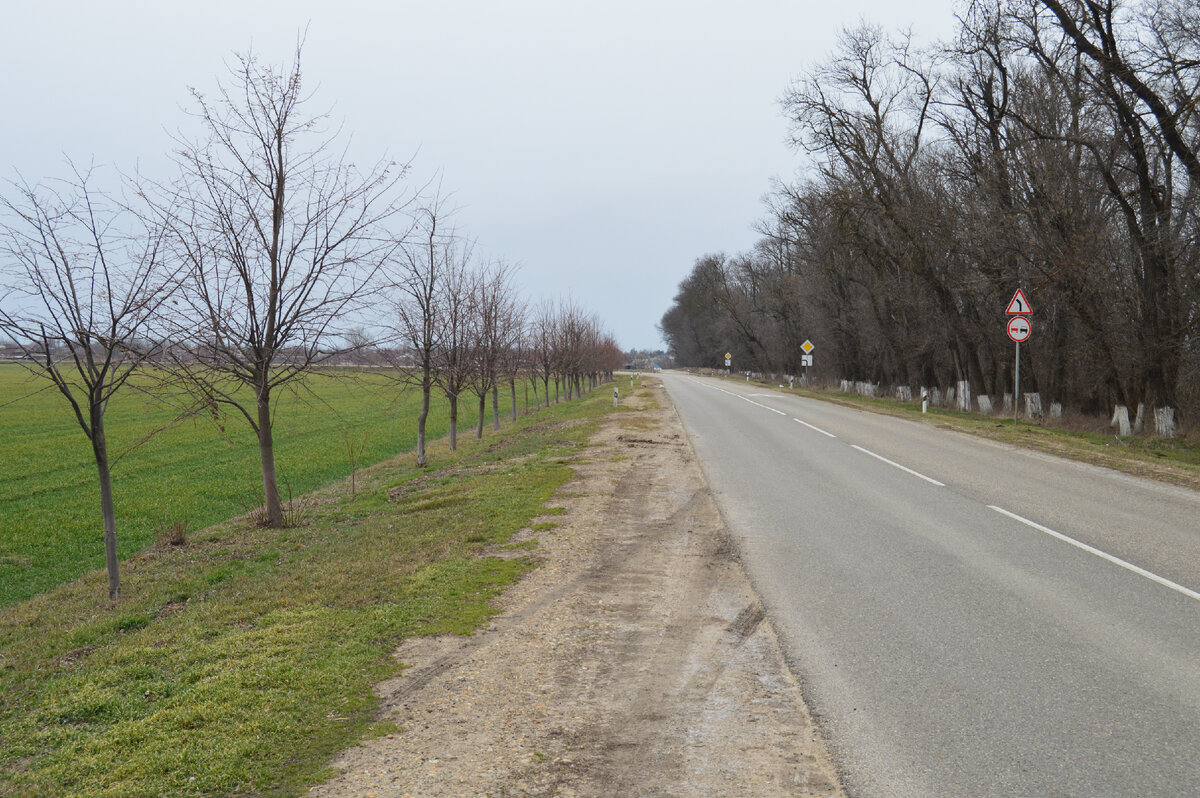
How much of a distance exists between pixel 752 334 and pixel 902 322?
4068 cm

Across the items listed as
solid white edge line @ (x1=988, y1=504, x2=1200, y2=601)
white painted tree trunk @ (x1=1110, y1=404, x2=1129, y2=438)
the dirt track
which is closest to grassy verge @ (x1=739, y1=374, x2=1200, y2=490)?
white painted tree trunk @ (x1=1110, y1=404, x2=1129, y2=438)

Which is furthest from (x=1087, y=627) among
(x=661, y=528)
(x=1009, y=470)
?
(x=1009, y=470)

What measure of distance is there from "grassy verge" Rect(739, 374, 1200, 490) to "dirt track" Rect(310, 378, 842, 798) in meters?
9.91

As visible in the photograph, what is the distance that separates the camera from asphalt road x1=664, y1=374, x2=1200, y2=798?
386 cm

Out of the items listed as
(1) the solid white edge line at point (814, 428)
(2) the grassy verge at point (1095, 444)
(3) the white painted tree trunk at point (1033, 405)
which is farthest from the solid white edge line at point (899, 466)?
(3) the white painted tree trunk at point (1033, 405)

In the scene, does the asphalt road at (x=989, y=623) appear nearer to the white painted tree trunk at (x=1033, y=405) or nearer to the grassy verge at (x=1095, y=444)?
the grassy verge at (x=1095, y=444)

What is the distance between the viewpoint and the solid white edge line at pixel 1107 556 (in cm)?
650

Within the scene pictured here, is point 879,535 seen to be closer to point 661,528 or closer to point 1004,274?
point 661,528

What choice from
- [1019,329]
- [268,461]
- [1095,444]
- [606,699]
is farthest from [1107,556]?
[1019,329]

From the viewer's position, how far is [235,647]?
5.70m

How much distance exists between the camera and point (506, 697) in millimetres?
4660

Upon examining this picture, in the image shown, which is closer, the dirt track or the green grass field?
the dirt track

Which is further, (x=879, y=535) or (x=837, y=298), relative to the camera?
(x=837, y=298)

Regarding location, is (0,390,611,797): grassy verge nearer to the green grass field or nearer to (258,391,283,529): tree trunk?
(258,391,283,529): tree trunk
